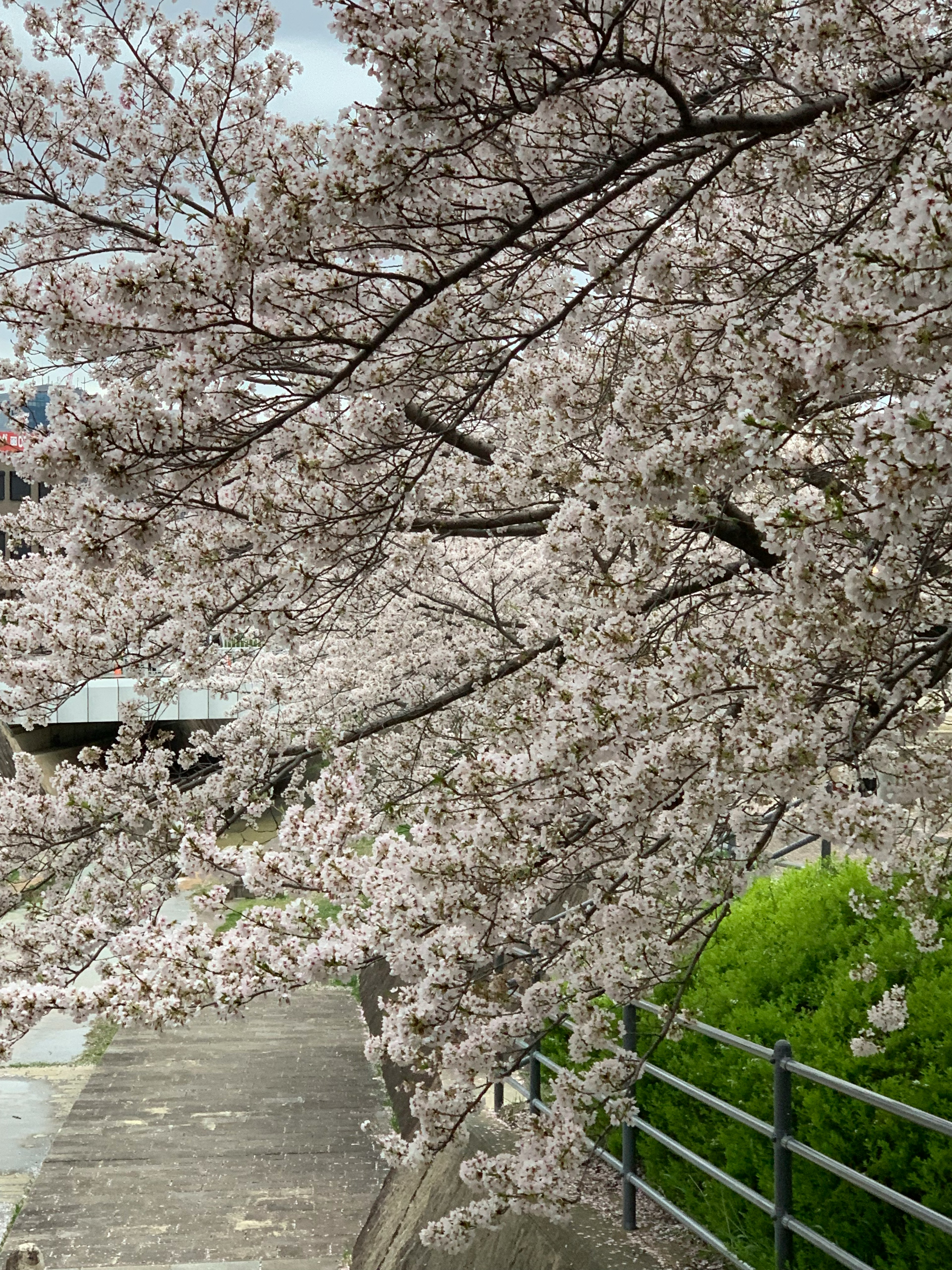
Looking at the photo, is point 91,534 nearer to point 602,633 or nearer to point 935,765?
point 602,633

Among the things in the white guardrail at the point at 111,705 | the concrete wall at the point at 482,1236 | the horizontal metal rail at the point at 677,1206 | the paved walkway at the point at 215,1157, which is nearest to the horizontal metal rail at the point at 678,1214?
the horizontal metal rail at the point at 677,1206

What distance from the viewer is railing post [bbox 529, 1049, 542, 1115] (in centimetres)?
611

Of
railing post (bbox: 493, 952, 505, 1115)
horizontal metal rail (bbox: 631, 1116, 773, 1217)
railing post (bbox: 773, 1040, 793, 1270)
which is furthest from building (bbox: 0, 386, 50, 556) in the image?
railing post (bbox: 493, 952, 505, 1115)

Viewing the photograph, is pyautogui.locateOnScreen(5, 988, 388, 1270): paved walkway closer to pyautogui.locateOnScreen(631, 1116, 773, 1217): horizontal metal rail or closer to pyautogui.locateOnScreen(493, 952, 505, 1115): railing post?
pyautogui.locateOnScreen(493, 952, 505, 1115): railing post

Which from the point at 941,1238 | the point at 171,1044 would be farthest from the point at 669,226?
the point at 171,1044

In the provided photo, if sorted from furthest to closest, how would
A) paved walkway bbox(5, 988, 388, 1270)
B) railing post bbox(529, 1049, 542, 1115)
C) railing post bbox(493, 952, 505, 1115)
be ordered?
paved walkway bbox(5, 988, 388, 1270)
railing post bbox(493, 952, 505, 1115)
railing post bbox(529, 1049, 542, 1115)

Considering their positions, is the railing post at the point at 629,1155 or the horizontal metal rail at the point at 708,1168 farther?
the railing post at the point at 629,1155

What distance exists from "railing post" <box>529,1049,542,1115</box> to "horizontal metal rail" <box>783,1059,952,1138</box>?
8.06ft

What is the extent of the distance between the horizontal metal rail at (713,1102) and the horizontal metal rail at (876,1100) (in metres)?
0.20

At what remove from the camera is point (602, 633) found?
3.42 metres

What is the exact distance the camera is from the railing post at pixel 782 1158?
376 cm

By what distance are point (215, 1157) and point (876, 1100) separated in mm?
8166

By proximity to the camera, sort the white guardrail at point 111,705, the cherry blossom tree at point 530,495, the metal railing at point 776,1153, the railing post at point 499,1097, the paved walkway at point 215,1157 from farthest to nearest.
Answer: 1. the white guardrail at point 111,705
2. the paved walkway at point 215,1157
3. the railing post at point 499,1097
4. the metal railing at point 776,1153
5. the cherry blossom tree at point 530,495

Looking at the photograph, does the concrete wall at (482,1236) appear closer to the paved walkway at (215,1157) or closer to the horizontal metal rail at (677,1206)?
the horizontal metal rail at (677,1206)
